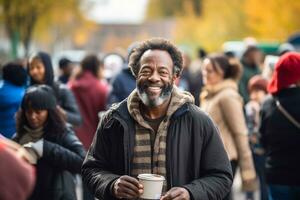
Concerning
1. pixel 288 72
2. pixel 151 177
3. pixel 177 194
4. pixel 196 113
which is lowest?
pixel 177 194

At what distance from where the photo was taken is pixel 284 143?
7273mm

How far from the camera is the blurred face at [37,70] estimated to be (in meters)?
9.44

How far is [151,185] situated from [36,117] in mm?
2370

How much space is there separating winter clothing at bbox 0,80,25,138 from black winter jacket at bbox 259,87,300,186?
2657 mm

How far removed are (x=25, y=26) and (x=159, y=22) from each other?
7052 cm

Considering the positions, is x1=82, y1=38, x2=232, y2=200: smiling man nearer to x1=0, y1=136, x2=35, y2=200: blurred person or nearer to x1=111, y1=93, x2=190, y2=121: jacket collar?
x1=111, y1=93, x2=190, y2=121: jacket collar

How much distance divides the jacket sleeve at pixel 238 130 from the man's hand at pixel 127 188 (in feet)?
11.9

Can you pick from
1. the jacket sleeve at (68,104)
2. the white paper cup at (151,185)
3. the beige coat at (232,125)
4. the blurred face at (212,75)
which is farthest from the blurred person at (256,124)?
the white paper cup at (151,185)

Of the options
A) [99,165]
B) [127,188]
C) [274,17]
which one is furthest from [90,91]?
→ [274,17]

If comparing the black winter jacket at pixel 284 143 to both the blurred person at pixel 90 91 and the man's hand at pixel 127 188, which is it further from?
the blurred person at pixel 90 91

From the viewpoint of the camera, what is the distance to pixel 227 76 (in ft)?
29.7

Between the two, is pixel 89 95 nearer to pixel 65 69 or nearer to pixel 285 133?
pixel 65 69

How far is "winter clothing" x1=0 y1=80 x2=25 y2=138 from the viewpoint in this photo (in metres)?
8.86

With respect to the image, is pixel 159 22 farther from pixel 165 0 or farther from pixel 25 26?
pixel 25 26
